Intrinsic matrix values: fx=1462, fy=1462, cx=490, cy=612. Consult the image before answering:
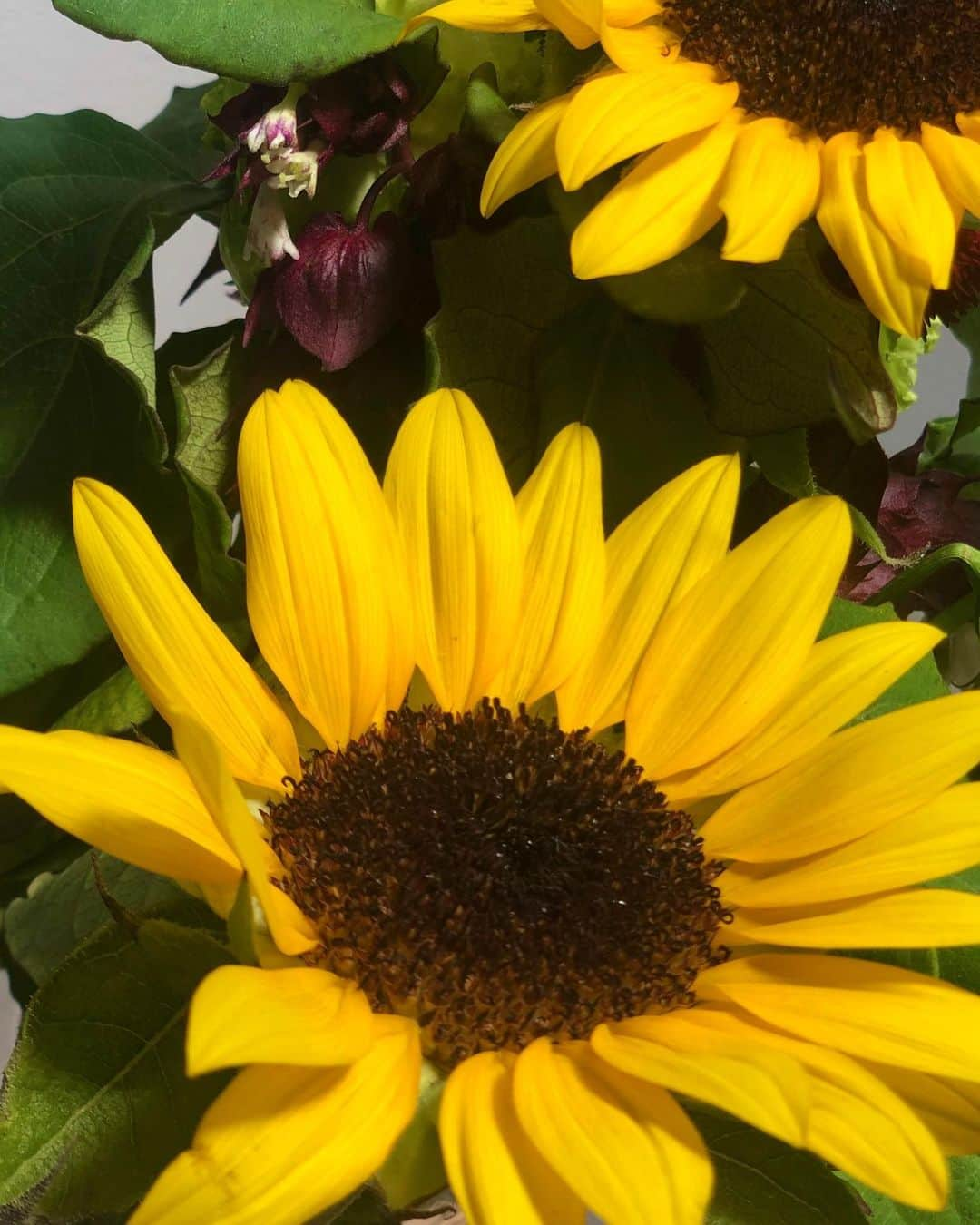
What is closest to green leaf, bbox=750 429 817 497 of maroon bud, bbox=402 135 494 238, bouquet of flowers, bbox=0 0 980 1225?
bouquet of flowers, bbox=0 0 980 1225

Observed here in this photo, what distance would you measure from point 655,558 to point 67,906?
19cm

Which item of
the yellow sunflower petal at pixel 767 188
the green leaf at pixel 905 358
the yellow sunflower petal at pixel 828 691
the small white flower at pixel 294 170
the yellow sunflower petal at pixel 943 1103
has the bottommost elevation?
the yellow sunflower petal at pixel 943 1103

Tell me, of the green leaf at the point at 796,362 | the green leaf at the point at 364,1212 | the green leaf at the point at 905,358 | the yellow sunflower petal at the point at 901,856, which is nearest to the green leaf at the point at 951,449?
the green leaf at the point at 905,358

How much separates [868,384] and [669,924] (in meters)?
0.16

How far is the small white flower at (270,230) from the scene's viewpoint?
0.38m

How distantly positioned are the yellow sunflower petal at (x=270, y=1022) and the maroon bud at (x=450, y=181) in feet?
0.68

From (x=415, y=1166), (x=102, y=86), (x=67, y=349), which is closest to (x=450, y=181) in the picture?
(x=67, y=349)

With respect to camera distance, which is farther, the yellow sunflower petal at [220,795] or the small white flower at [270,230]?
the small white flower at [270,230]

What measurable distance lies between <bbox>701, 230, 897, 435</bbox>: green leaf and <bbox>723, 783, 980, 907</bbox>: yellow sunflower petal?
0.40 ft

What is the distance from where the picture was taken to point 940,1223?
356 millimetres

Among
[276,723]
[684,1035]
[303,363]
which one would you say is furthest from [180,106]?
[684,1035]

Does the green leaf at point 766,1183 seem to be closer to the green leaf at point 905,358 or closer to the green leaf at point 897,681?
the green leaf at point 897,681

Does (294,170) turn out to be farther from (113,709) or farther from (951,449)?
(951,449)

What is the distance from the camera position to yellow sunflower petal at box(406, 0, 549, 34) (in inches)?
13.7
